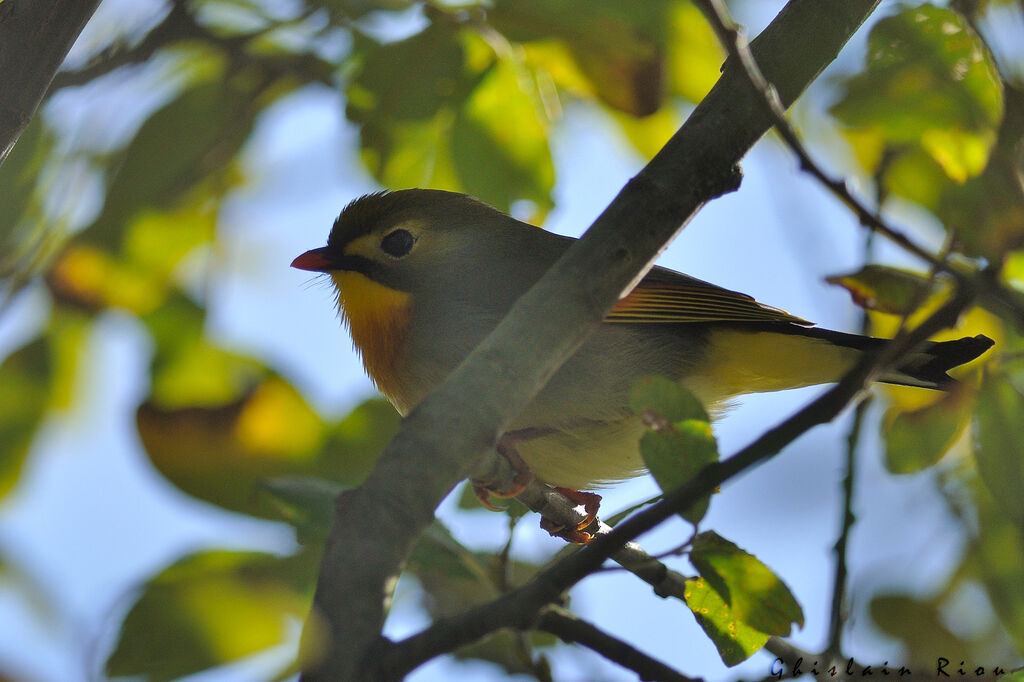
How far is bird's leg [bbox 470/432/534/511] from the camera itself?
111 inches

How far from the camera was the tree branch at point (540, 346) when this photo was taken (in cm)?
178

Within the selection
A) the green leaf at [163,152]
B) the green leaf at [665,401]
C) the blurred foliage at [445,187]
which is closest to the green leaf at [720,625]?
the blurred foliage at [445,187]

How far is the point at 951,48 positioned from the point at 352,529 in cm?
180

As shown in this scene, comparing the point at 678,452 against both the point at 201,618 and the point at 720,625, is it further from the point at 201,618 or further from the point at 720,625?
the point at 201,618

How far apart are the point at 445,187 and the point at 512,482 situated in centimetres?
143

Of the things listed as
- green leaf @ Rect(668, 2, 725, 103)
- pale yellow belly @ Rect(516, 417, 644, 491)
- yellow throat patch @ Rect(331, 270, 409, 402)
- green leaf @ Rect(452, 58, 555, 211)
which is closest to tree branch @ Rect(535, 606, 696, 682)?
pale yellow belly @ Rect(516, 417, 644, 491)

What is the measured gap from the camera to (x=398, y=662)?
1.85m

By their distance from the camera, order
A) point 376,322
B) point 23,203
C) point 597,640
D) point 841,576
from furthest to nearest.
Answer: point 376,322 → point 23,203 → point 597,640 → point 841,576

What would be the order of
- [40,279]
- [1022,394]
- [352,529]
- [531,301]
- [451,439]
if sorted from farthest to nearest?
[40,279] → [1022,394] → [531,301] → [451,439] → [352,529]

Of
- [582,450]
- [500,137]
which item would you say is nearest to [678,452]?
[582,450]

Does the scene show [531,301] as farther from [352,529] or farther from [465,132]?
[465,132]

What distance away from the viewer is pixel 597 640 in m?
2.79

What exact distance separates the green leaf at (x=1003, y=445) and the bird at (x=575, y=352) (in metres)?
0.73

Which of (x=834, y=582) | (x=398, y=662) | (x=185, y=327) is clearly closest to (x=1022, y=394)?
(x=834, y=582)
